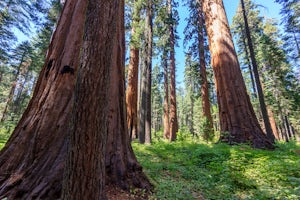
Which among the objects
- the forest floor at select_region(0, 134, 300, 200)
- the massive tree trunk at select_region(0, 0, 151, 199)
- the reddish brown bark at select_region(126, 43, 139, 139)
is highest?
the reddish brown bark at select_region(126, 43, 139, 139)

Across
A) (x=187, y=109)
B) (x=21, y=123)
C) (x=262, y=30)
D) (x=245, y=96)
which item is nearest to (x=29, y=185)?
(x=21, y=123)

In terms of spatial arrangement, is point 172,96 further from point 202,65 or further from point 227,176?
point 227,176

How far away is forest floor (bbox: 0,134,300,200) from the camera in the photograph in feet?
11.2

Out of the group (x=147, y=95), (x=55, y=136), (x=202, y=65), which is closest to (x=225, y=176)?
(x=55, y=136)

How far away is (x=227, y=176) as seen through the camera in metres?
4.39

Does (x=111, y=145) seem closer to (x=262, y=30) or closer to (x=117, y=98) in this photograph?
(x=117, y=98)

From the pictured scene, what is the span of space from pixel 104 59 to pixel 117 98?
189 centimetres

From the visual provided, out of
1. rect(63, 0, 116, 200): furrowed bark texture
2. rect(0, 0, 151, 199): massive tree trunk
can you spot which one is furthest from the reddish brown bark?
rect(63, 0, 116, 200): furrowed bark texture

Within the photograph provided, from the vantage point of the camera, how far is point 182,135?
10195mm

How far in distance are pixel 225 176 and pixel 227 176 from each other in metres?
0.05

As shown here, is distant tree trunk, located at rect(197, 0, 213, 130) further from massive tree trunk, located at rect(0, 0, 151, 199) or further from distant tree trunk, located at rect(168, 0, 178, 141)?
massive tree trunk, located at rect(0, 0, 151, 199)

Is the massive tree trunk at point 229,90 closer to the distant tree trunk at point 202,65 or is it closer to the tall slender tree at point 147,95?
the tall slender tree at point 147,95

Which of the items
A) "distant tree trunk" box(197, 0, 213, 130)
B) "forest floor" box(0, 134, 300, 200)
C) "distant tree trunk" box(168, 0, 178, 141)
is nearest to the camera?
"forest floor" box(0, 134, 300, 200)

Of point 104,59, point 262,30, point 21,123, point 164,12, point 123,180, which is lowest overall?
point 123,180
